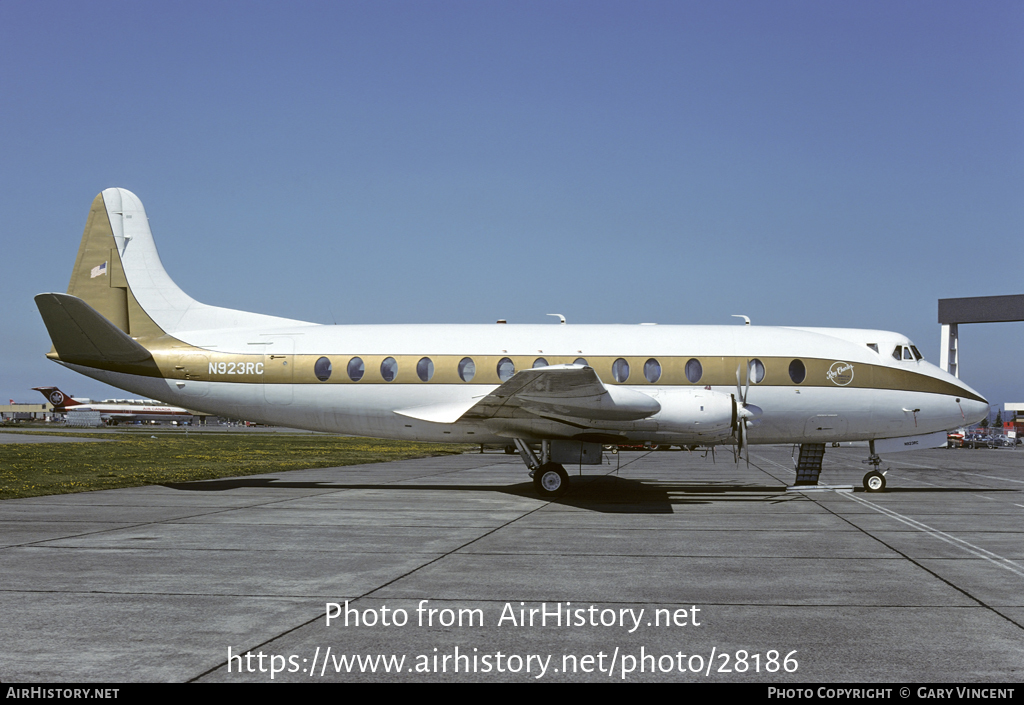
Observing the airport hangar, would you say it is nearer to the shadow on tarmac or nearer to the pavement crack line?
the shadow on tarmac

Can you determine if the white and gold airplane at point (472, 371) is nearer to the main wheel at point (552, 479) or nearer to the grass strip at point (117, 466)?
the main wheel at point (552, 479)

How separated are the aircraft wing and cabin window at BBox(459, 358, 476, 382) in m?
0.98

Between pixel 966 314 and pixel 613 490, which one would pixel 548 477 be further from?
pixel 966 314

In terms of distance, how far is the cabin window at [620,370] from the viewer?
19766 millimetres

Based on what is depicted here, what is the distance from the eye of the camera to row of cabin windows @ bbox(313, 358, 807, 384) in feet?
65.0

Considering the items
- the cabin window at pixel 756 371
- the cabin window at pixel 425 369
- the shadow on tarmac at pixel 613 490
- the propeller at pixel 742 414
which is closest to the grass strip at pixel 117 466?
the shadow on tarmac at pixel 613 490

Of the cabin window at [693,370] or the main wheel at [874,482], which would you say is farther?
the main wheel at [874,482]

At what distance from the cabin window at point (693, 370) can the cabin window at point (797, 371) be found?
94.4 inches

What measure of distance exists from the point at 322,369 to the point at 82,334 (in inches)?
231

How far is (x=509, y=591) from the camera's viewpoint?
8.80 meters

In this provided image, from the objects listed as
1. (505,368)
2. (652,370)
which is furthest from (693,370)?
(505,368)

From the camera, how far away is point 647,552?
11555 mm

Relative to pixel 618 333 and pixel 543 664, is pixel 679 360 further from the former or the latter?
pixel 543 664

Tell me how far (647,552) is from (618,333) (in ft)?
31.6
